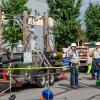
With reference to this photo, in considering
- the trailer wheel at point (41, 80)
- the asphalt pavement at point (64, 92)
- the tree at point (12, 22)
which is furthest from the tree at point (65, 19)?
the trailer wheel at point (41, 80)

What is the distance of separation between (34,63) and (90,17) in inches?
997

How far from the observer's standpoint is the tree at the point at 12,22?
102ft

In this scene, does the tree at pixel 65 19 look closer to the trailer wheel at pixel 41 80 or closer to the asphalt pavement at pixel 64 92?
the asphalt pavement at pixel 64 92

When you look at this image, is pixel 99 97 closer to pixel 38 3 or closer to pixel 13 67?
pixel 13 67

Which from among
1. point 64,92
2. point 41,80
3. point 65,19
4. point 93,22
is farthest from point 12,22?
point 64,92

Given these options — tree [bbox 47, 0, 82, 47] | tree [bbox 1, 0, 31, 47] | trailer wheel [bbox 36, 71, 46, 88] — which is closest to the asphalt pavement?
trailer wheel [bbox 36, 71, 46, 88]

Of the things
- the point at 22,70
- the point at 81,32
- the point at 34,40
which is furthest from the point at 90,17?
the point at 22,70

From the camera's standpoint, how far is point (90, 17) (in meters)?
42.4

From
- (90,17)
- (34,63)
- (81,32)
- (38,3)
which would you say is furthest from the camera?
(38,3)

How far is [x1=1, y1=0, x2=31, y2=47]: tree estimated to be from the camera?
31094mm

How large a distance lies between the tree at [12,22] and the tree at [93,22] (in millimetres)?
10184

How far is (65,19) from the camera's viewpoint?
123 ft

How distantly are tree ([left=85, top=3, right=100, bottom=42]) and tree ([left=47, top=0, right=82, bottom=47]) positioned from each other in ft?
13.3

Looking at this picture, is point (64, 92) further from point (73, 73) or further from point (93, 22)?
point (93, 22)
